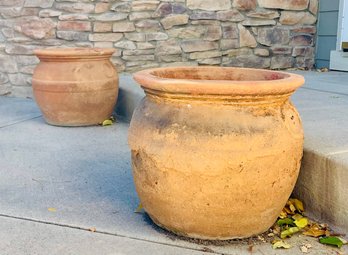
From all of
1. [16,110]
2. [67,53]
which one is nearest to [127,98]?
[67,53]

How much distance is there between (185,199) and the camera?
1716mm

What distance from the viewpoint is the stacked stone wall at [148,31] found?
473cm

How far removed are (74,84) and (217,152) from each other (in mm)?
2261

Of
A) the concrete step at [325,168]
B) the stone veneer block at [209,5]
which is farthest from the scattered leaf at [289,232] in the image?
the stone veneer block at [209,5]

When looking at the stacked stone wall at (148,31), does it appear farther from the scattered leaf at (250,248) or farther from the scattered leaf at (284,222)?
the scattered leaf at (250,248)

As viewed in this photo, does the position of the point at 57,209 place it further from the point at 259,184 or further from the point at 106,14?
the point at 106,14

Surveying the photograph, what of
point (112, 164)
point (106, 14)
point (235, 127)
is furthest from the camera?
point (106, 14)

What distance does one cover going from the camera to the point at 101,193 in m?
2.33

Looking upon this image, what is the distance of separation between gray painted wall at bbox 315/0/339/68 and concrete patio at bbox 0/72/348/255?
7.03ft

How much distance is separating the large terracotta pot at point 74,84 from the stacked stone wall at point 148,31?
1.03 m

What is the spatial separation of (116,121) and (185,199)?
2463mm

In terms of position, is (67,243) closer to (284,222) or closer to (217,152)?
(217,152)

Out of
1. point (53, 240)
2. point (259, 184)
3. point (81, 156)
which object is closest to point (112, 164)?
point (81, 156)

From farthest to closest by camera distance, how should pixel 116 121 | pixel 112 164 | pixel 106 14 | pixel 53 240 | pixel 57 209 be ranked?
1. pixel 106 14
2. pixel 116 121
3. pixel 112 164
4. pixel 57 209
5. pixel 53 240
